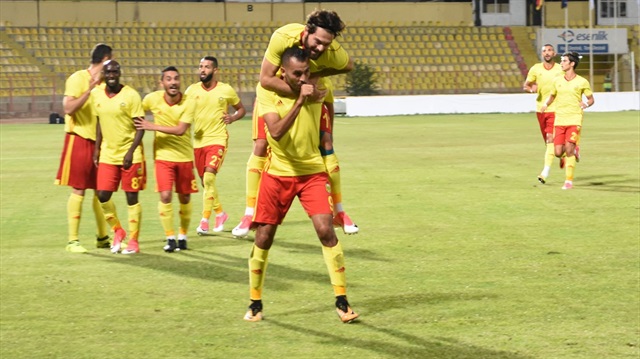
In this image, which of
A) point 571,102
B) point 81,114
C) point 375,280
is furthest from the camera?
point 571,102

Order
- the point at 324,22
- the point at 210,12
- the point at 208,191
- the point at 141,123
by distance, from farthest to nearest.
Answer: the point at 210,12
the point at 208,191
the point at 141,123
the point at 324,22

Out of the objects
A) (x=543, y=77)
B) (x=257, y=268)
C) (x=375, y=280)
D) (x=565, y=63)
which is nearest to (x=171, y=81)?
(x=375, y=280)

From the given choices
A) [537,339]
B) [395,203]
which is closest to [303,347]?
[537,339]

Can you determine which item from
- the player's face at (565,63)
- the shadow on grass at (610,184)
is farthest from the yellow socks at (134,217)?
the player's face at (565,63)

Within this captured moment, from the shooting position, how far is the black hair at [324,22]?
25.6 feet

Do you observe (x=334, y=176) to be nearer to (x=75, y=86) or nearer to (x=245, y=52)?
(x=75, y=86)

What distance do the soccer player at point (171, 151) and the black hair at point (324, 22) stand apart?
175 inches

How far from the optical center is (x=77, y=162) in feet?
40.3

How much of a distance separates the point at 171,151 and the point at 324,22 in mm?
4975

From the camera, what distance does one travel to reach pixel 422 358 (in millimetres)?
7098

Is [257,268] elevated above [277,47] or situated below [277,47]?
below

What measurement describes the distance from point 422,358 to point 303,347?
2.86 ft

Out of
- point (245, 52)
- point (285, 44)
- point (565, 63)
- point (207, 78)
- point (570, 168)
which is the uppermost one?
point (245, 52)

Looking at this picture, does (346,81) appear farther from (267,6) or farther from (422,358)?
(422,358)
